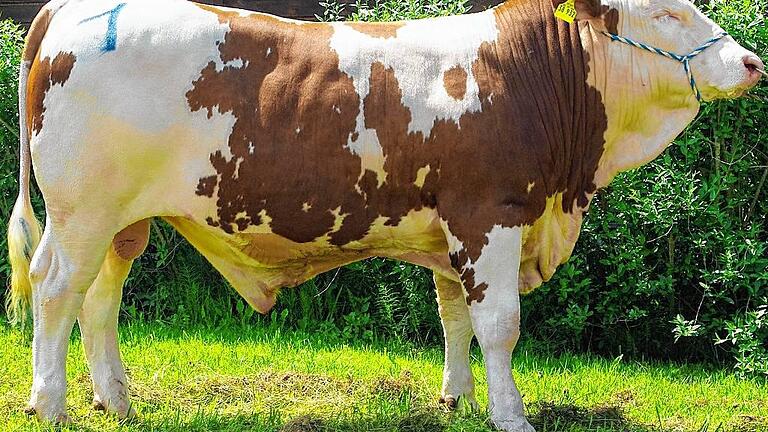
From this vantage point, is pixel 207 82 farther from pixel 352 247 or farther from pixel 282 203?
pixel 352 247

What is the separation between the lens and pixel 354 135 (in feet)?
15.5

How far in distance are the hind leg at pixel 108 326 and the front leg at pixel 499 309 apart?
1.73m

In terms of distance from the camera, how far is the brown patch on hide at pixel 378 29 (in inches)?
194

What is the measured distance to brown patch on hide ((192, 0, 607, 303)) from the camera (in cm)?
467

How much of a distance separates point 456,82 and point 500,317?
3.53ft

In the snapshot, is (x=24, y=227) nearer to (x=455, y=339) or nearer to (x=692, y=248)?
(x=455, y=339)

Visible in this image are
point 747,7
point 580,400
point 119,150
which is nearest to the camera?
point 119,150

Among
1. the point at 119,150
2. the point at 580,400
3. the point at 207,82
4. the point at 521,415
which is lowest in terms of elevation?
the point at 580,400

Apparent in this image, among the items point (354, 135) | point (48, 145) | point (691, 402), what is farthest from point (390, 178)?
point (691, 402)

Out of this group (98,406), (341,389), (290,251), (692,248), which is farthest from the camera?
(692,248)

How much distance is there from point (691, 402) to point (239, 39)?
319 cm

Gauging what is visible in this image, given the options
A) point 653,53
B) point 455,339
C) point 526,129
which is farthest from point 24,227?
point 653,53

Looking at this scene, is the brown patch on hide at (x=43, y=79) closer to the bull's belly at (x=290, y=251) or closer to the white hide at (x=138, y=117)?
the white hide at (x=138, y=117)

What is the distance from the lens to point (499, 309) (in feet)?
15.5
